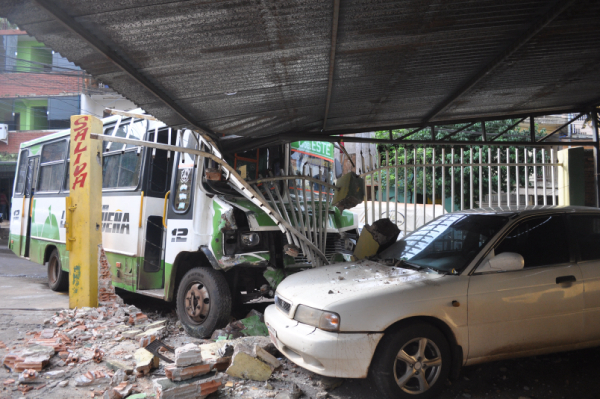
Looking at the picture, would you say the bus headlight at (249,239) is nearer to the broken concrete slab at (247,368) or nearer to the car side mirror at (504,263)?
the broken concrete slab at (247,368)

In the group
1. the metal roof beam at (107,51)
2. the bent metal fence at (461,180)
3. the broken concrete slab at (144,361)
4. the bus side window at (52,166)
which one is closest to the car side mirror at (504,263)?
the bent metal fence at (461,180)

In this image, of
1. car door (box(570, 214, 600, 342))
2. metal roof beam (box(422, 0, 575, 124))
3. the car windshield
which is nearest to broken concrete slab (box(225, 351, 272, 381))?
the car windshield

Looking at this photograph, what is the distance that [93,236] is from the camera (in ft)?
19.9

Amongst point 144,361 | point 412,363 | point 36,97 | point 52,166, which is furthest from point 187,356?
point 36,97

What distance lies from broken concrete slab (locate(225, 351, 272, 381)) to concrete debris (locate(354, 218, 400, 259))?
2.05m

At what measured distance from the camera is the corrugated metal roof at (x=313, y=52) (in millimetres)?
2830

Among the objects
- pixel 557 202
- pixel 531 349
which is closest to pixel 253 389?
pixel 531 349

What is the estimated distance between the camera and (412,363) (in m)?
3.25

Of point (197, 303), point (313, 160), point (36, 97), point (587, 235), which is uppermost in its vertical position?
point (36, 97)

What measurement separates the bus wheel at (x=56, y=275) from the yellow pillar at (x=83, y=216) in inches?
96.4

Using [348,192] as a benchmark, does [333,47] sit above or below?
above

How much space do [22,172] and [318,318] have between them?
31.5ft

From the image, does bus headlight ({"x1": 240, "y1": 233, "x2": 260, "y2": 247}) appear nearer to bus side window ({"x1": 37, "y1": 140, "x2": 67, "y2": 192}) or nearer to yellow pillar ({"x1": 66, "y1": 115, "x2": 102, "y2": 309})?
yellow pillar ({"x1": 66, "y1": 115, "x2": 102, "y2": 309})

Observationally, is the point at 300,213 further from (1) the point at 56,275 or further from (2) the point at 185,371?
(1) the point at 56,275
